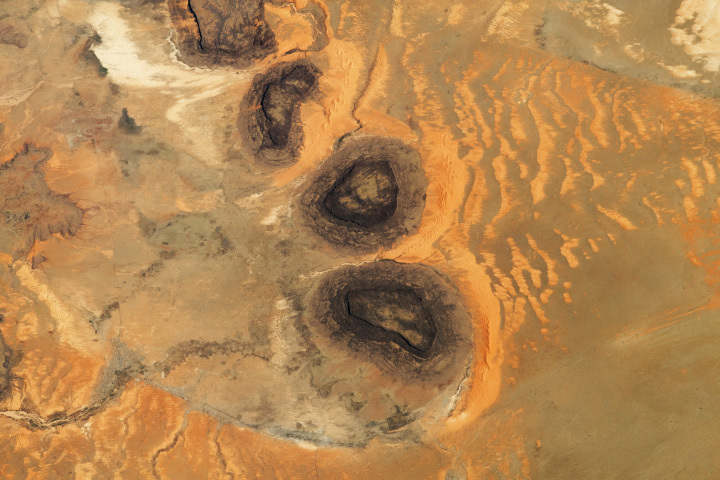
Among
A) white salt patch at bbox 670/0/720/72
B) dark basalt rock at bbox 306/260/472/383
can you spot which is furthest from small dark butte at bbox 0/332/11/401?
white salt patch at bbox 670/0/720/72

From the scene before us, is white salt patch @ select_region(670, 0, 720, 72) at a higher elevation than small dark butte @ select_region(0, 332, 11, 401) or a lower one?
higher

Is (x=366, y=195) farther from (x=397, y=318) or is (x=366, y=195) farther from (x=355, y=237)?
(x=397, y=318)

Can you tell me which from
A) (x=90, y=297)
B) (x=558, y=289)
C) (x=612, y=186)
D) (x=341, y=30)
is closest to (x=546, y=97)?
(x=612, y=186)

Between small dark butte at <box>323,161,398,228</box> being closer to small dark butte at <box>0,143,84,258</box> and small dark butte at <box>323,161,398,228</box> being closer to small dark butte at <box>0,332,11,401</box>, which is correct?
small dark butte at <box>0,143,84,258</box>

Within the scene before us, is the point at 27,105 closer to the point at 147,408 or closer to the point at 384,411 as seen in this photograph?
the point at 147,408

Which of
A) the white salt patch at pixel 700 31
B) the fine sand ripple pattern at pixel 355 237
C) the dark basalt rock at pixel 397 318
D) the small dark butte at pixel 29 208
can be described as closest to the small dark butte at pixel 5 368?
the fine sand ripple pattern at pixel 355 237

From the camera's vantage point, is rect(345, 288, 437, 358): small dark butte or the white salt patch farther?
rect(345, 288, 437, 358): small dark butte
